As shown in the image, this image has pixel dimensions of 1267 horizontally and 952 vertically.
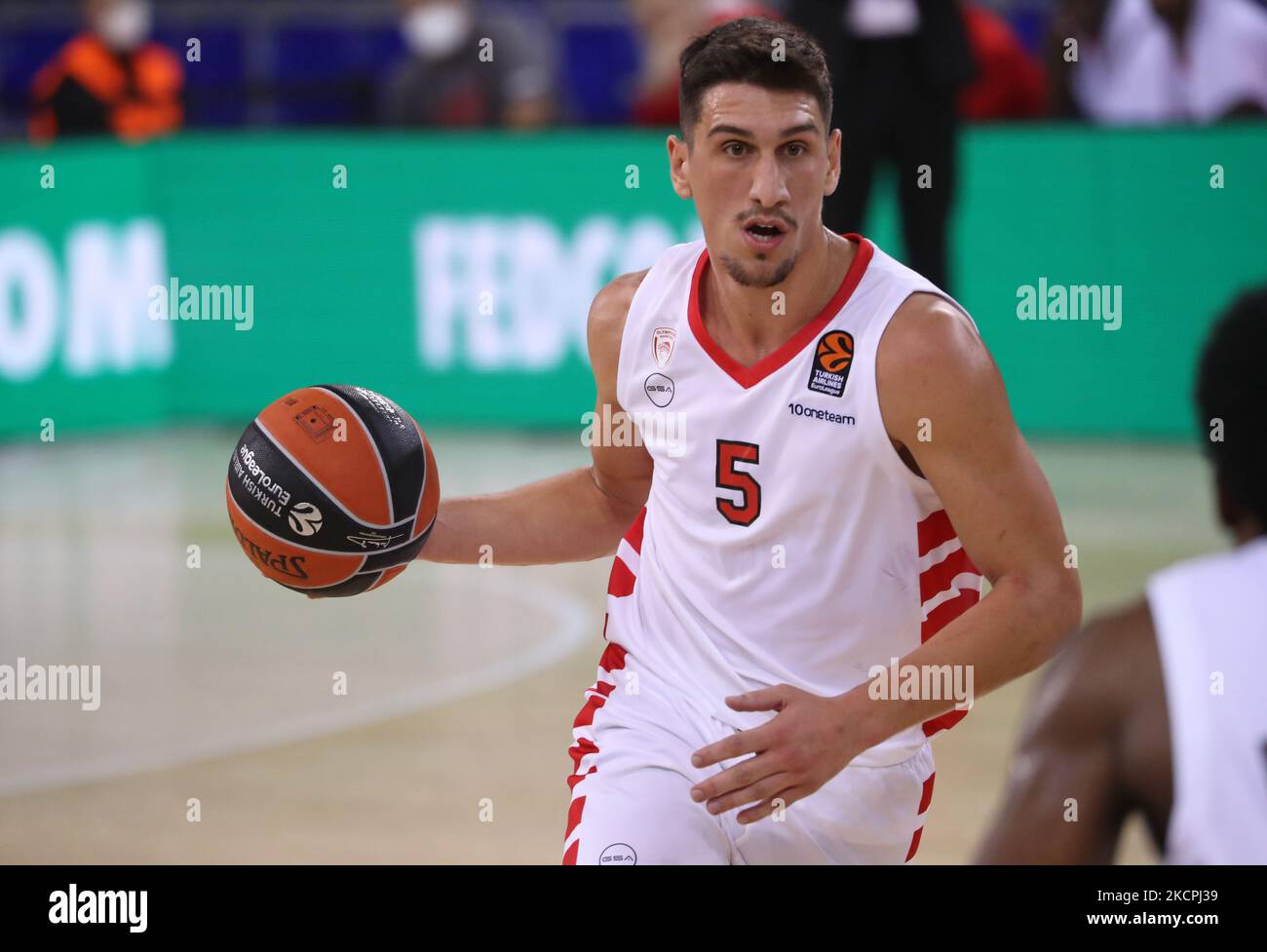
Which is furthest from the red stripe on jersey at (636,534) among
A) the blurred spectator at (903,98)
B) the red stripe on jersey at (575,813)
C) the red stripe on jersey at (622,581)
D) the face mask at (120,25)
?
the face mask at (120,25)

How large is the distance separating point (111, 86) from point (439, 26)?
2458mm

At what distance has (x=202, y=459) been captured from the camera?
11609mm

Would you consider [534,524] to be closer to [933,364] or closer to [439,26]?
[933,364]

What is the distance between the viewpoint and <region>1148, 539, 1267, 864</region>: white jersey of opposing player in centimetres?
206

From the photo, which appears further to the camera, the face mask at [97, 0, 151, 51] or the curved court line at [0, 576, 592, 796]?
the face mask at [97, 0, 151, 51]

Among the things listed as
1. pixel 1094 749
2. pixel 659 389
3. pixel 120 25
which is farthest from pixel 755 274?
pixel 120 25

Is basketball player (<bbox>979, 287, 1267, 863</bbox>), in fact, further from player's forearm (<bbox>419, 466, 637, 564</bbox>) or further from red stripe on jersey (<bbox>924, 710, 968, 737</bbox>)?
player's forearm (<bbox>419, 466, 637, 564</bbox>)

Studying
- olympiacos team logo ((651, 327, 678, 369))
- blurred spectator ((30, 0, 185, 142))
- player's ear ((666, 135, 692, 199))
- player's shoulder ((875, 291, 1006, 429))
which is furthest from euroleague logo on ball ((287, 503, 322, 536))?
blurred spectator ((30, 0, 185, 142))

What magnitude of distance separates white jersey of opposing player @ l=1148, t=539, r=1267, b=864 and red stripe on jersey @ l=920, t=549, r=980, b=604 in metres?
1.65

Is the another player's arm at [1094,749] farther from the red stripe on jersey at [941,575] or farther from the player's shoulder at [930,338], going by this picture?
the red stripe on jersey at [941,575]

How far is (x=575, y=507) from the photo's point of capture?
14.0ft

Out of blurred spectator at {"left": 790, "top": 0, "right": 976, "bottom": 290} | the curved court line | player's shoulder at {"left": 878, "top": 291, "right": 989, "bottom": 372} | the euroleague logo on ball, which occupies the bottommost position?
the curved court line
